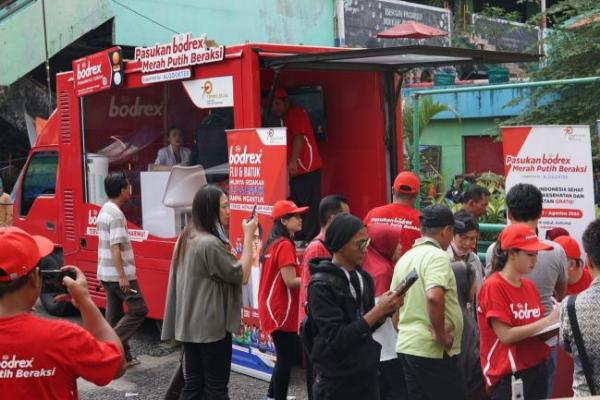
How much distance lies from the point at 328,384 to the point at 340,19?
54.5 ft

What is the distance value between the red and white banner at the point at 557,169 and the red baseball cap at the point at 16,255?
436cm

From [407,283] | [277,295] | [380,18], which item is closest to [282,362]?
[277,295]

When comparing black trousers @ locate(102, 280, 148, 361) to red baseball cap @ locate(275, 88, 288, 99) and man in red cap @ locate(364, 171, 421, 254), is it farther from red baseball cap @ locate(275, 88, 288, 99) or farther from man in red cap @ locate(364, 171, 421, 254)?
man in red cap @ locate(364, 171, 421, 254)

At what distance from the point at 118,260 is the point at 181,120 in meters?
1.80

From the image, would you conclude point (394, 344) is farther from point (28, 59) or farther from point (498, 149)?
point (28, 59)

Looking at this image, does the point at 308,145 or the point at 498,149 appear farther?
the point at 498,149

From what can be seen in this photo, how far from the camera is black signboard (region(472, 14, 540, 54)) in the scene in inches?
728

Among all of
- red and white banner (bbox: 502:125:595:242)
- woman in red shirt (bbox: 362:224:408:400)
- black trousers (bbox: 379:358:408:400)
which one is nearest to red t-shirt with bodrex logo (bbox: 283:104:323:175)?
red and white banner (bbox: 502:125:595:242)

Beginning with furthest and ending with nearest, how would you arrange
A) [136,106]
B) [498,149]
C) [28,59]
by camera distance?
[28,59] < [498,149] < [136,106]

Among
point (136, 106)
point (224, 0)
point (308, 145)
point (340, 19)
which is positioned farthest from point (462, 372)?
point (340, 19)

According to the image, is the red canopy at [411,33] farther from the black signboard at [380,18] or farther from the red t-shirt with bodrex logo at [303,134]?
the red t-shirt with bodrex logo at [303,134]

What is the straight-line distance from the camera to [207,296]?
17.3 feet

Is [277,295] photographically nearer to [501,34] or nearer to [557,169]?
[557,169]

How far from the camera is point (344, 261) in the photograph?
4102 mm
